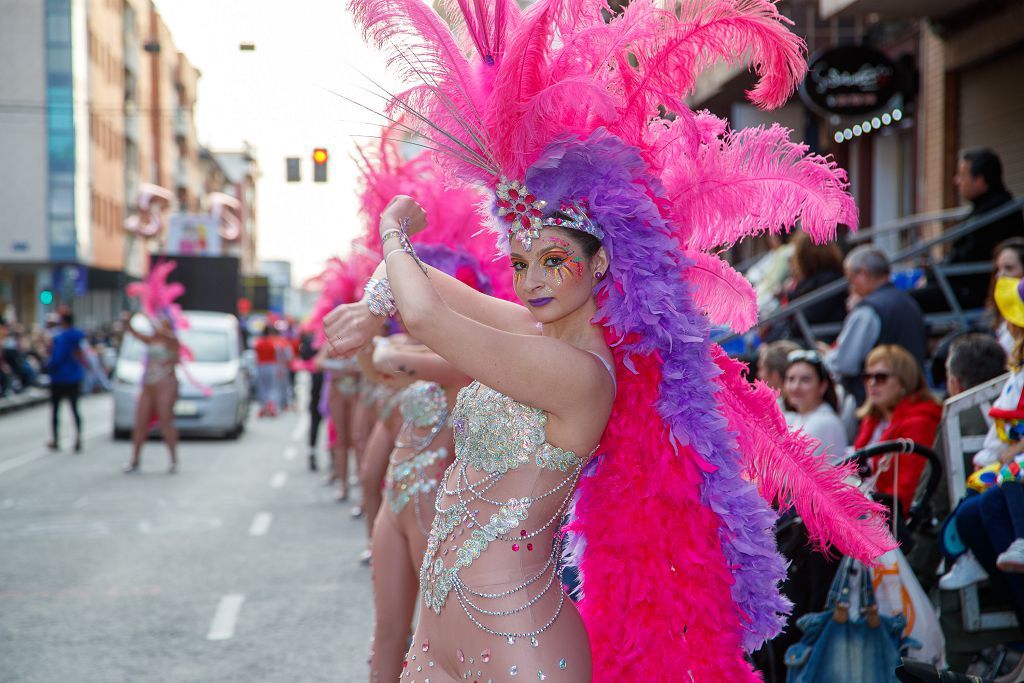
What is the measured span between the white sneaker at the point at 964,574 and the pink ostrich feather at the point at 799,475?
124cm

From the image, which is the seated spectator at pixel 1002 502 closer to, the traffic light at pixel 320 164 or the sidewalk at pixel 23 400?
the traffic light at pixel 320 164

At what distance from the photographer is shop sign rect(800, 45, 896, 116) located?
11375mm

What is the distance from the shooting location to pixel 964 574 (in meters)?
4.12

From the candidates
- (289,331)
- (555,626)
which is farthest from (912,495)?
(289,331)

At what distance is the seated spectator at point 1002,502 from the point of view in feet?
12.7

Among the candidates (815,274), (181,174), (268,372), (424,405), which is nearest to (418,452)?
(424,405)

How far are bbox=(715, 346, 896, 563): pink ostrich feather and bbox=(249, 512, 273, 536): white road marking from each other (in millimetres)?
7133

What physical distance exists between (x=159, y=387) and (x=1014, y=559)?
1162cm

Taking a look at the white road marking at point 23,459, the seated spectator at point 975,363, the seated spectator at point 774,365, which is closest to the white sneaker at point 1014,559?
the seated spectator at point 975,363

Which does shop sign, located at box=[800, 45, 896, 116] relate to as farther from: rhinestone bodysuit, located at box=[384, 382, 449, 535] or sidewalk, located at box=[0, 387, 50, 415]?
sidewalk, located at box=[0, 387, 50, 415]

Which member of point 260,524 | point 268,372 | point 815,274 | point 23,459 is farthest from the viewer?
point 268,372

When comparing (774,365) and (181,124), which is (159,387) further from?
(181,124)

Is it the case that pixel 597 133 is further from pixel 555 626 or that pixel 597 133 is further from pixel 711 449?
pixel 555 626

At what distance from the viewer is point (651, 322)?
2758 mm
